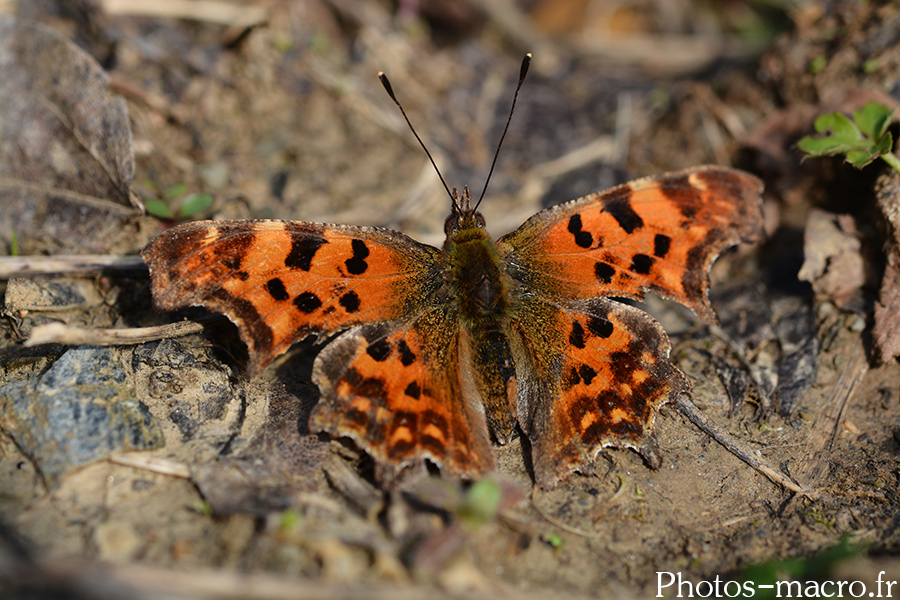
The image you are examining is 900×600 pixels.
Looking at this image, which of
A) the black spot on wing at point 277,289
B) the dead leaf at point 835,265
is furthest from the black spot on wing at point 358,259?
the dead leaf at point 835,265

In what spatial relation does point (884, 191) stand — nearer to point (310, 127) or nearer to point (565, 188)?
point (565, 188)

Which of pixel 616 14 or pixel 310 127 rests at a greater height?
pixel 616 14

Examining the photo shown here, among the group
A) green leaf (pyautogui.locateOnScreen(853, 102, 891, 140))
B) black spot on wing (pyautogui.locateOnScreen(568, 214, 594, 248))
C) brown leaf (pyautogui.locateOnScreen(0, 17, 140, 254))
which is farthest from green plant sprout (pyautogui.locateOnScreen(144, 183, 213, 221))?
green leaf (pyautogui.locateOnScreen(853, 102, 891, 140))

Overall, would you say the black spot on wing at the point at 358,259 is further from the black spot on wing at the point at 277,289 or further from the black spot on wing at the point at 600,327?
the black spot on wing at the point at 600,327

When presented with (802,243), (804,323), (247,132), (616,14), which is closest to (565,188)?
(802,243)

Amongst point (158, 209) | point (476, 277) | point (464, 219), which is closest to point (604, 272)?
point (476, 277)

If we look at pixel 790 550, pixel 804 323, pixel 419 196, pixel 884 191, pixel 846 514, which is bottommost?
pixel 790 550

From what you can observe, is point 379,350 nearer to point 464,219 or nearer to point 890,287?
point 464,219
